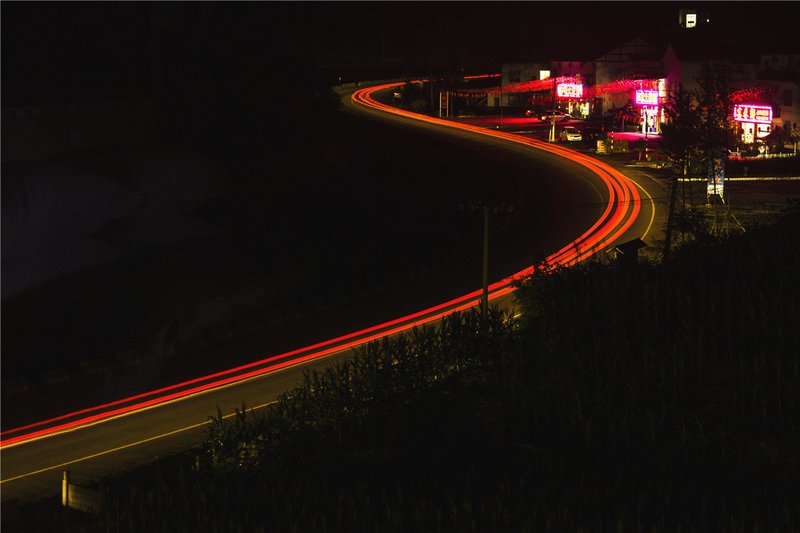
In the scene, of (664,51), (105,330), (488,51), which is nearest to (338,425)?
(105,330)

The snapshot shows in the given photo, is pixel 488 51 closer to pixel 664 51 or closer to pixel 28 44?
pixel 664 51

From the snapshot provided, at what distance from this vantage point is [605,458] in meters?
14.7

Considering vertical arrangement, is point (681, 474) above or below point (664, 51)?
below

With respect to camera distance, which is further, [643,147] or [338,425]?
[643,147]

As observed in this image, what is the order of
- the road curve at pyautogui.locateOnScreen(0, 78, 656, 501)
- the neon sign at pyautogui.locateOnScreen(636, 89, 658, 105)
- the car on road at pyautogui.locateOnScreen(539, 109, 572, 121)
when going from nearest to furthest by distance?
1. the road curve at pyautogui.locateOnScreen(0, 78, 656, 501)
2. the neon sign at pyautogui.locateOnScreen(636, 89, 658, 105)
3. the car on road at pyautogui.locateOnScreen(539, 109, 572, 121)

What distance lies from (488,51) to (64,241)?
4037 inches

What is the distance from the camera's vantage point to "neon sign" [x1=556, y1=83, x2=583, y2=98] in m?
70.6

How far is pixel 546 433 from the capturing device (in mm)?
15781

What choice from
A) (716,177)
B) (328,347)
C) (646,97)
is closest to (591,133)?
(646,97)

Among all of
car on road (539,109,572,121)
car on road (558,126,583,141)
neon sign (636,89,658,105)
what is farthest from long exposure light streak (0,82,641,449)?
car on road (539,109,572,121)

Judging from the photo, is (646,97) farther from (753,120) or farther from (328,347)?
(328,347)

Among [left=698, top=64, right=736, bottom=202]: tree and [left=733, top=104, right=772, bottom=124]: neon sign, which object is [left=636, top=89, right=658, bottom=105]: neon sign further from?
[left=698, top=64, right=736, bottom=202]: tree

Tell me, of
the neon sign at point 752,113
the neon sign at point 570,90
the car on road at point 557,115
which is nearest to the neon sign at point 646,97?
the neon sign at point 752,113

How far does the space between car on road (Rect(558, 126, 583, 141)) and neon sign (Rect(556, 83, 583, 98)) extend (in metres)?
9.40
